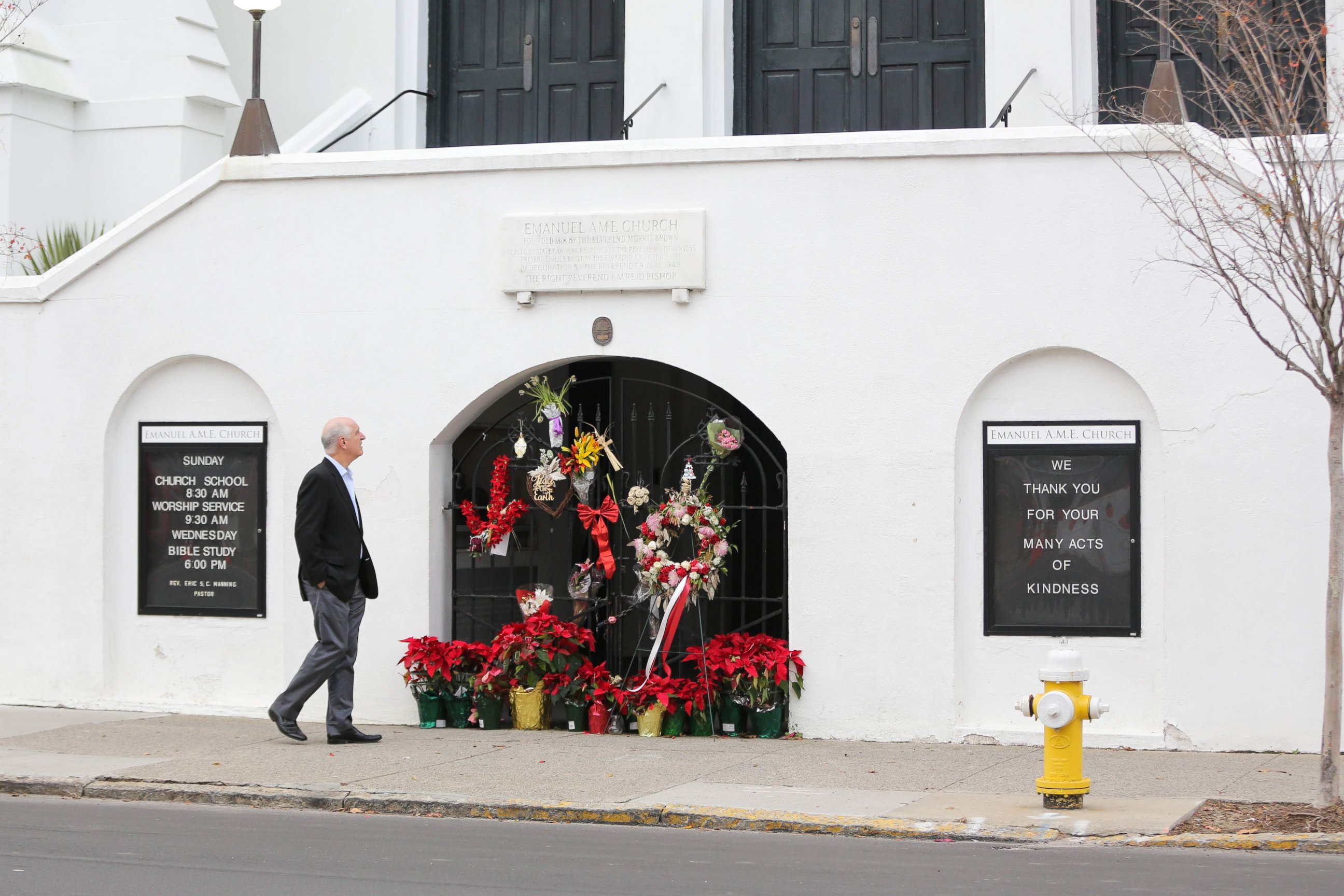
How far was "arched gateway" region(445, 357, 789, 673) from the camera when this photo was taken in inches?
461

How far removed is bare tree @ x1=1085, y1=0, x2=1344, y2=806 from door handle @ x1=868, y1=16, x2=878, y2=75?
2927 millimetres

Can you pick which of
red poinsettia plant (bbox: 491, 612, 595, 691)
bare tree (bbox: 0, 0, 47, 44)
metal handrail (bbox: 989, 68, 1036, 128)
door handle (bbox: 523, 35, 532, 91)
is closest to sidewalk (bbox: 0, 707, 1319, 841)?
red poinsettia plant (bbox: 491, 612, 595, 691)

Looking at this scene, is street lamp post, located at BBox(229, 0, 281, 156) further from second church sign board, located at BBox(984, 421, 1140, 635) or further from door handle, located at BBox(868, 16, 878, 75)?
second church sign board, located at BBox(984, 421, 1140, 635)

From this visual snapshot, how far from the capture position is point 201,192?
12250 mm

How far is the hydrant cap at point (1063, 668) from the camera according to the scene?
8.21 meters

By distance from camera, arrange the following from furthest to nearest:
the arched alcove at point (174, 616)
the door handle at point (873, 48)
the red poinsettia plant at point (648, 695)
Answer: the door handle at point (873, 48) < the arched alcove at point (174, 616) < the red poinsettia plant at point (648, 695)

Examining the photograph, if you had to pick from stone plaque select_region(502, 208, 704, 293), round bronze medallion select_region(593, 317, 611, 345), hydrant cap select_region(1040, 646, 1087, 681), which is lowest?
hydrant cap select_region(1040, 646, 1087, 681)

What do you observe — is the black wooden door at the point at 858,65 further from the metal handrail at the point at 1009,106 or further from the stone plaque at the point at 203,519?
the stone plaque at the point at 203,519

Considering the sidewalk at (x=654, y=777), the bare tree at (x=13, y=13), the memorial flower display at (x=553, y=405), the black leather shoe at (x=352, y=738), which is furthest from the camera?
the bare tree at (x=13, y=13)

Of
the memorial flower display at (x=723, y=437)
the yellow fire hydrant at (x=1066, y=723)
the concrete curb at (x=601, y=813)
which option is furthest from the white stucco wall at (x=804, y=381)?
the concrete curb at (x=601, y=813)

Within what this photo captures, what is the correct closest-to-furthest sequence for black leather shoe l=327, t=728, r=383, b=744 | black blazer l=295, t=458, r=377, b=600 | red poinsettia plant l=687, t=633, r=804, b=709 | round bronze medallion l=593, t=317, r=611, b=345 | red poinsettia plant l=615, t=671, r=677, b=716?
black blazer l=295, t=458, r=377, b=600 < black leather shoe l=327, t=728, r=383, b=744 < red poinsettia plant l=687, t=633, r=804, b=709 < red poinsettia plant l=615, t=671, r=677, b=716 < round bronze medallion l=593, t=317, r=611, b=345

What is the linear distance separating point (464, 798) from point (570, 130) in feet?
27.6

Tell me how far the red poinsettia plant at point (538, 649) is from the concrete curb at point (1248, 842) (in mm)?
4607

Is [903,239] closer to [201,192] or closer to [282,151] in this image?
[201,192]
